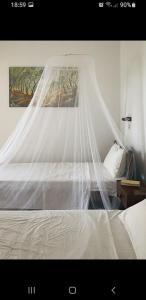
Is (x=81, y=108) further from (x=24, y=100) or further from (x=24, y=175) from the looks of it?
(x=24, y=175)

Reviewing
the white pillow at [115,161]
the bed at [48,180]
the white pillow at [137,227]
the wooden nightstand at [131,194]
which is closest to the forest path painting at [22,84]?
the bed at [48,180]

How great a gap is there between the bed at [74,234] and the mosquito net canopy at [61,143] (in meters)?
0.39

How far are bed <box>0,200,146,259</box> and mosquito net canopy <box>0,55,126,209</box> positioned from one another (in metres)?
0.39

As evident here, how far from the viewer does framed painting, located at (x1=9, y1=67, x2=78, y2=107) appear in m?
1.52

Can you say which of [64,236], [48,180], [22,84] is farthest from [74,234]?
[22,84]

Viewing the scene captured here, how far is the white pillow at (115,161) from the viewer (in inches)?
64.6
